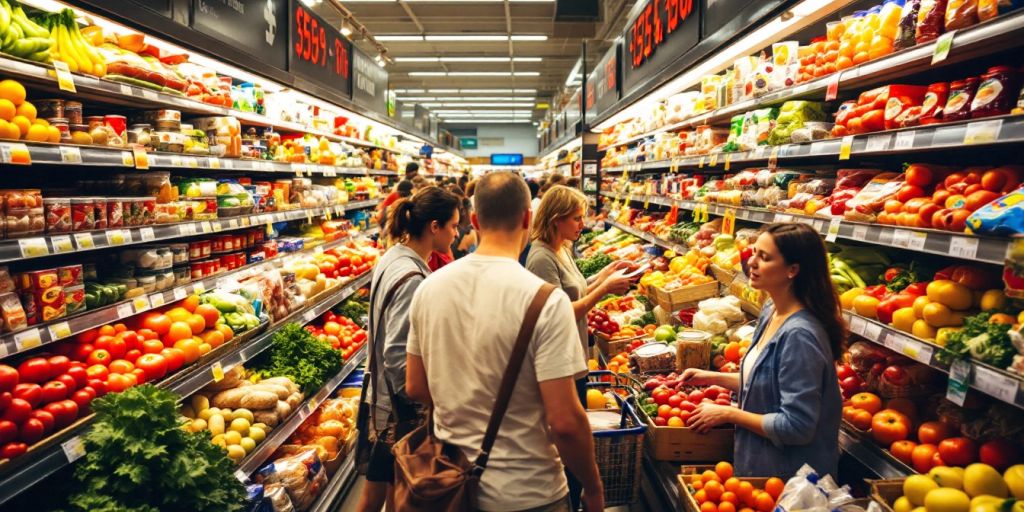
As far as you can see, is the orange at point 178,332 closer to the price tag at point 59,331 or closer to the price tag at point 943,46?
the price tag at point 59,331

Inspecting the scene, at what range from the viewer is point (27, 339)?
7.62ft

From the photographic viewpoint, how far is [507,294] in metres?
1.82

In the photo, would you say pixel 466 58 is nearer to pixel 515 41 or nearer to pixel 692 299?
pixel 515 41

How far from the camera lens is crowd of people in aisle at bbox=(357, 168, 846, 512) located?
1.82m

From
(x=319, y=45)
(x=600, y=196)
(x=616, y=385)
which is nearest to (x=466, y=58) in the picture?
(x=600, y=196)

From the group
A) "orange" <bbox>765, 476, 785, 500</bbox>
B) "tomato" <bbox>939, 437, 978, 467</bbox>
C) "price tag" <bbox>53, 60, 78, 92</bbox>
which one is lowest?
"orange" <bbox>765, 476, 785, 500</bbox>

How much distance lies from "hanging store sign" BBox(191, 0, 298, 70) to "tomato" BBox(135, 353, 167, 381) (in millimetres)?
1706

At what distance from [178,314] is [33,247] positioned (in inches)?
42.2

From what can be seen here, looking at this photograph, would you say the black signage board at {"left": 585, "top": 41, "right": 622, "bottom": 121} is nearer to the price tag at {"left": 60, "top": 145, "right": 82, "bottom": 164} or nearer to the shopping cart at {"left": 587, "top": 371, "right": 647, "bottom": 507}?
the shopping cart at {"left": 587, "top": 371, "right": 647, "bottom": 507}

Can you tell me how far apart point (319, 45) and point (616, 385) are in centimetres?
447

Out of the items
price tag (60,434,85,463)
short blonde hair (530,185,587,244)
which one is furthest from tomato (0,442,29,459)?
short blonde hair (530,185,587,244)

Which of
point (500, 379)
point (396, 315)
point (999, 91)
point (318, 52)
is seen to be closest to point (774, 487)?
point (500, 379)

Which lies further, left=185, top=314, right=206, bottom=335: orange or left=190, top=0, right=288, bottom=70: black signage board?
left=190, top=0, right=288, bottom=70: black signage board

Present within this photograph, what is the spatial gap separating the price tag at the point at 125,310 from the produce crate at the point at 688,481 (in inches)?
103
